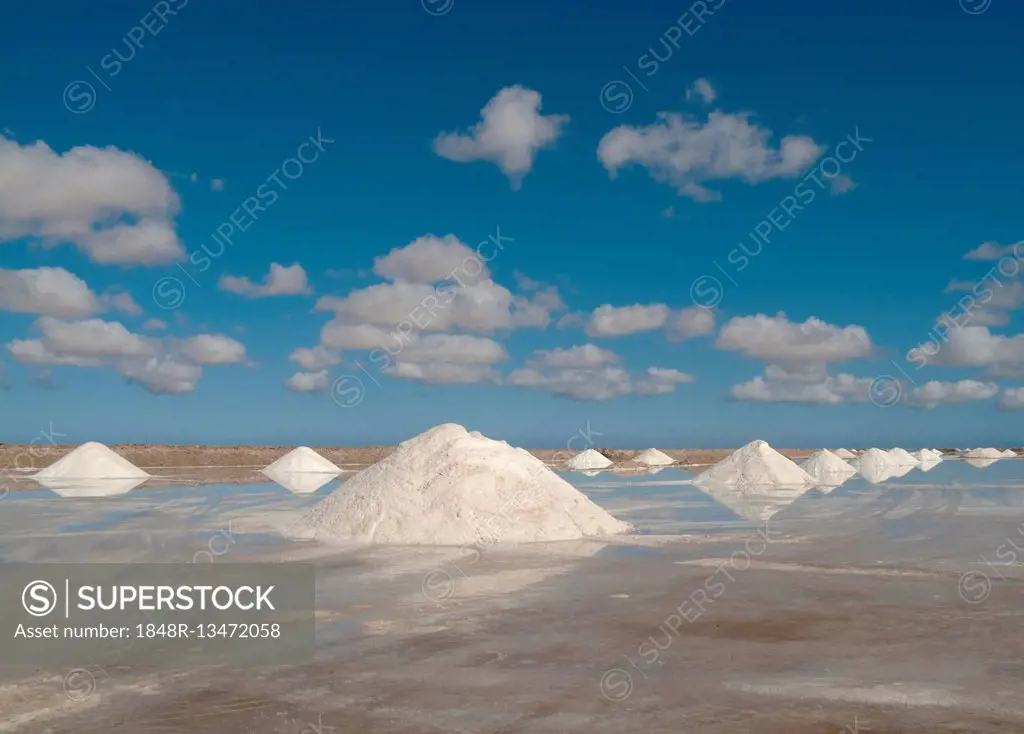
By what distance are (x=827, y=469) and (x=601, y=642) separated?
3328cm

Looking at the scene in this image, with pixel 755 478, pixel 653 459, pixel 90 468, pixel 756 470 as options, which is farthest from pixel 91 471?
pixel 653 459

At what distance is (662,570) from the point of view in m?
10.8

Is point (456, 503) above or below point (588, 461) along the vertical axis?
below

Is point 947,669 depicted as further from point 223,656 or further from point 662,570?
point 223,656

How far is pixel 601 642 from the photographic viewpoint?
22.9 feet

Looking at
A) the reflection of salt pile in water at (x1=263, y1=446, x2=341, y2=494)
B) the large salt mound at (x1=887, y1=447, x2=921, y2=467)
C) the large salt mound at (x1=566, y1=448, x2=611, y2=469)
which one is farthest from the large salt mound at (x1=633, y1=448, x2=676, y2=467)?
the reflection of salt pile in water at (x1=263, y1=446, x2=341, y2=494)

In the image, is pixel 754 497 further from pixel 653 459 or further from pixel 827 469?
pixel 653 459

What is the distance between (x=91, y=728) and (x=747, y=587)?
7166 millimetres

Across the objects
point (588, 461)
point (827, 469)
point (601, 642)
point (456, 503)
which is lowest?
point (601, 642)

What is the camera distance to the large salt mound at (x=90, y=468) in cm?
3450

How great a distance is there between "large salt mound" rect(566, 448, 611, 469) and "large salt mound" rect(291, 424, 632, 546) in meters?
36.6

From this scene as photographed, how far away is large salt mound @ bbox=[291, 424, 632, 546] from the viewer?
44.2 ft

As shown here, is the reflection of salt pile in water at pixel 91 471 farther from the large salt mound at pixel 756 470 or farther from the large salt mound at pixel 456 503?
the large salt mound at pixel 756 470

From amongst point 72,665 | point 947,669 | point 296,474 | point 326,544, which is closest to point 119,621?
point 72,665
